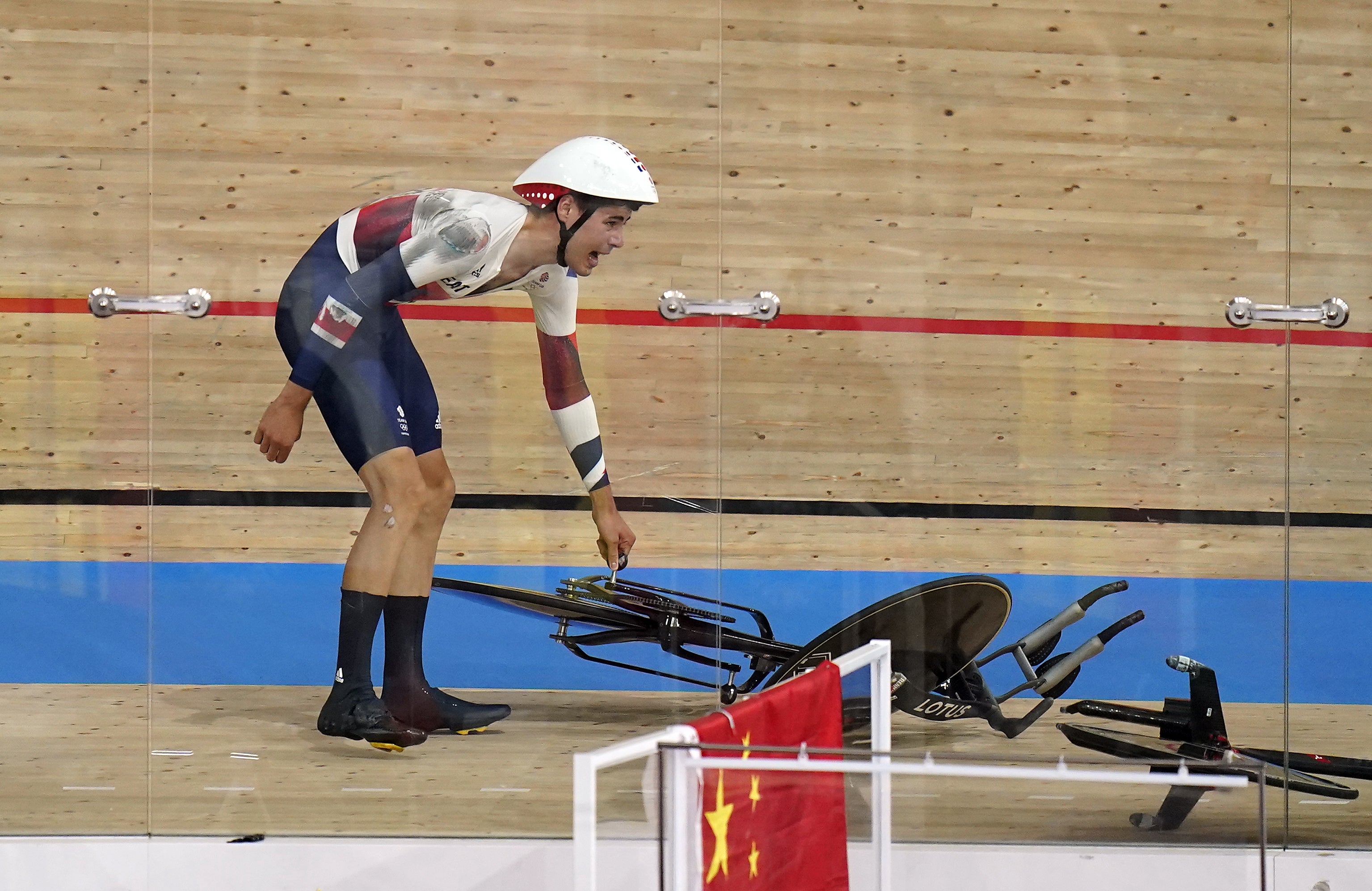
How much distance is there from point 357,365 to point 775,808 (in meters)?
1.62

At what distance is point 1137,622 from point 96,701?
248cm

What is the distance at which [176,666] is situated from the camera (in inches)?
113

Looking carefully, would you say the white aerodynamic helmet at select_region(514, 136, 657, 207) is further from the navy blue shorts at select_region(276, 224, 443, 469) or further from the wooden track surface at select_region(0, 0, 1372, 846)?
the navy blue shorts at select_region(276, 224, 443, 469)

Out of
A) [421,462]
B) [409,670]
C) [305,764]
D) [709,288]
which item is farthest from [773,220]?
[305,764]

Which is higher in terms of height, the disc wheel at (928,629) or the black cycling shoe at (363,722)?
the disc wheel at (928,629)

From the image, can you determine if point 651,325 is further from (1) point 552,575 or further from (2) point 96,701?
(2) point 96,701

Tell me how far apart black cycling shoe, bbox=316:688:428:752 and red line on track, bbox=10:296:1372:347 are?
0.95 metres

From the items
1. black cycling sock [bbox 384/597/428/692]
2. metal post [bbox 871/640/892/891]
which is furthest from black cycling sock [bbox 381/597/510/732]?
metal post [bbox 871/640/892/891]

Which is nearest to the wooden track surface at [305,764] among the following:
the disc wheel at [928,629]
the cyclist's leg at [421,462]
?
the disc wheel at [928,629]

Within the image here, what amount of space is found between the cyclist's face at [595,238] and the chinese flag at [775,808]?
1.30 m

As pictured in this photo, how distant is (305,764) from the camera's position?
2844mm

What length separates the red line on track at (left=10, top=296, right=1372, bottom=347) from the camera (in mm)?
2842

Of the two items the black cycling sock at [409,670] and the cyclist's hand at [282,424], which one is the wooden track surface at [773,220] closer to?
the cyclist's hand at [282,424]

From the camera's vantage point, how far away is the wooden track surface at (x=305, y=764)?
9.31 ft
